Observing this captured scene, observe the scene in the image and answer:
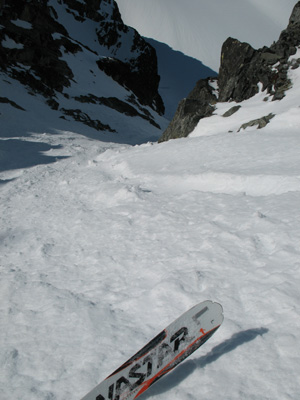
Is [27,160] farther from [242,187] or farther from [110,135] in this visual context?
[110,135]

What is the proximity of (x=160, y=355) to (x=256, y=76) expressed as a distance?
69.2 ft

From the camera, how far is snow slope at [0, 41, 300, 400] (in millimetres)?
3473

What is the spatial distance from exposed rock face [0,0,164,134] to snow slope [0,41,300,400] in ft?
100

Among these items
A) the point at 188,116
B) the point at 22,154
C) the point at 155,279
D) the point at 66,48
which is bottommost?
the point at 22,154

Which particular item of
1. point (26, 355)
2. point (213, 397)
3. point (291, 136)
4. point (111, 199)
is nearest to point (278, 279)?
point (213, 397)

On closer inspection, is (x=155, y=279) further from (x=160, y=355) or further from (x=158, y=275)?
(x=160, y=355)

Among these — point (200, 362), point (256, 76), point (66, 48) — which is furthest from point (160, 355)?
point (66, 48)

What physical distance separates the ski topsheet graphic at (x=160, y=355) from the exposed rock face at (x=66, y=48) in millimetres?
36703

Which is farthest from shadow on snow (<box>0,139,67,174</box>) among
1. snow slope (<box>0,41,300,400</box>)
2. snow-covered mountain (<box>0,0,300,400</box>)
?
snow slope (<box>0,41,300,400</box>)

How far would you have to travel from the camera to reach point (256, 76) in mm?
20703

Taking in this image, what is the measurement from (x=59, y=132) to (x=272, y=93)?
18.3 m

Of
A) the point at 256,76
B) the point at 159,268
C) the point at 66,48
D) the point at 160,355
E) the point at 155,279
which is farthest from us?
the point at 66,48

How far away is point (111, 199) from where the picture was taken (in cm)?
963

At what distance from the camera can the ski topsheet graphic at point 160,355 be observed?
3.07 meters
